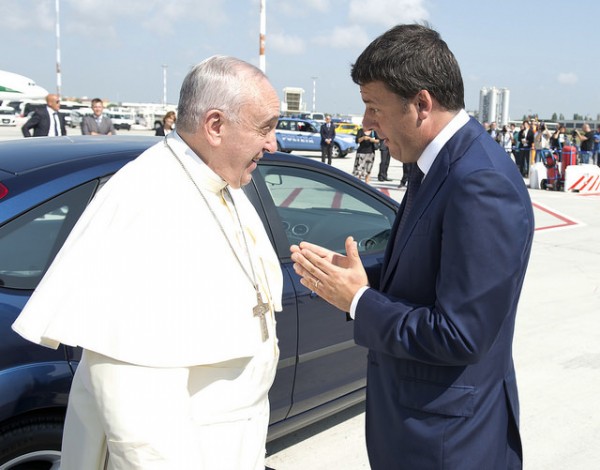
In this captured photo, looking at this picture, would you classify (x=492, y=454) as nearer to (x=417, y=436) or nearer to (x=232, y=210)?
(x=417, y=436)

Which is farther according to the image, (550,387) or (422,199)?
(550,387)

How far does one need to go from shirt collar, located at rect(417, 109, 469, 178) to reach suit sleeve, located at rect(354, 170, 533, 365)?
0.17m

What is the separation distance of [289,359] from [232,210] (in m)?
1.33

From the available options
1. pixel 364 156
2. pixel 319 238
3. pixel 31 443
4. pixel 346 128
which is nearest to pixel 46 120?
pixel 364 156

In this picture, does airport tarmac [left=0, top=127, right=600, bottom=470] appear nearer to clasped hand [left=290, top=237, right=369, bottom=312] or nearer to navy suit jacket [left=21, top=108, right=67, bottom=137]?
clasped hand [left=290, top=237, right=369, bottom=312]

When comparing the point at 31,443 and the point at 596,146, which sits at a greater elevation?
the point at 596,146

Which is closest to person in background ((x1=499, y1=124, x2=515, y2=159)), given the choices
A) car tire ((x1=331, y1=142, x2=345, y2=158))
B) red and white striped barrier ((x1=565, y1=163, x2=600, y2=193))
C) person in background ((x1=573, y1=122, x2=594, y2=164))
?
person in background ((x1=573, y1=122, x2=594, y2=164))

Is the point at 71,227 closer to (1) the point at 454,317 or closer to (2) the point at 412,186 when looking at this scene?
(2) the point at 412,186

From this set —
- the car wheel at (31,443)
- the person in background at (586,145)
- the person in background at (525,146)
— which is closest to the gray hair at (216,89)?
the car wheel at (31,443)

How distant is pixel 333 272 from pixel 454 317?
356 mm

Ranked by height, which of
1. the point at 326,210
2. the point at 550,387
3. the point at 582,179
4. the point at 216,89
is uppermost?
the point at 216,89

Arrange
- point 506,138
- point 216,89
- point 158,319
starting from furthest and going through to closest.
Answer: point 506,138 < point 216,89 < point 158,319

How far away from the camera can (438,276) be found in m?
1.45

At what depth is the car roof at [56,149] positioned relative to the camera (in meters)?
2.39
